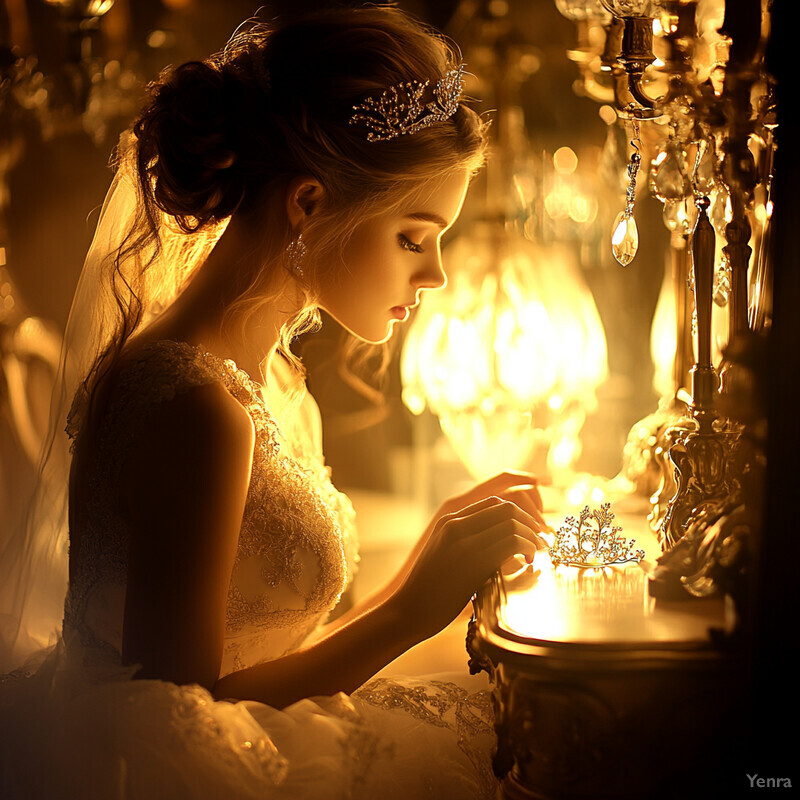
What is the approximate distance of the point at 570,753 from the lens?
93cm

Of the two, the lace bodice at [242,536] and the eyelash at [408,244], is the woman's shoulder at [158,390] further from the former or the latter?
the eyelash at [408,244]

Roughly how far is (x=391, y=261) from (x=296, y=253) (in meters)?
0.13

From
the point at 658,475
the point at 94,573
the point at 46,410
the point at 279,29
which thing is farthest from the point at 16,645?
the point at 46,410

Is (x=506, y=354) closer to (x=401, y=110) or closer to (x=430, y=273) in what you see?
(x=430, y=273)

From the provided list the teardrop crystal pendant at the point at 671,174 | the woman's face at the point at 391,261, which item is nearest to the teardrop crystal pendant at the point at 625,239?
the teardrop crystal pendant at the point at 671,174

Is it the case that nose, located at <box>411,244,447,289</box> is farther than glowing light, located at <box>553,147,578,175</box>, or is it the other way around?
glowing light, located at <box>553,147,578,175</box>

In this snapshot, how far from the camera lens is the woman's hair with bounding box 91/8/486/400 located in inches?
45.8

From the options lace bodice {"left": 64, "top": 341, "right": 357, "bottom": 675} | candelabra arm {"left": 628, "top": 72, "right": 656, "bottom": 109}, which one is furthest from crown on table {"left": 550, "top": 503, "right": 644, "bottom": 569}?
candelabra arm {"left": 628, "top": 72, "right": 656, "bottom": 109}

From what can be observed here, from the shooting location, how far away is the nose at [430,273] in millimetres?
1248

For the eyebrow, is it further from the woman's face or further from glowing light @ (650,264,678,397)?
glowing light @ (650,264,678,397)

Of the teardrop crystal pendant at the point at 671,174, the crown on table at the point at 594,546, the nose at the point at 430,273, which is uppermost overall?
the teardrop crystal pendant at the point at 671,174

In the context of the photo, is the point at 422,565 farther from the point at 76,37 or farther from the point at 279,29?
the point at 76,37

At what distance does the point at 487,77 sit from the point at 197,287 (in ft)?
4.88

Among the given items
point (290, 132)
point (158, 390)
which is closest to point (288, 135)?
point (290, 132)
